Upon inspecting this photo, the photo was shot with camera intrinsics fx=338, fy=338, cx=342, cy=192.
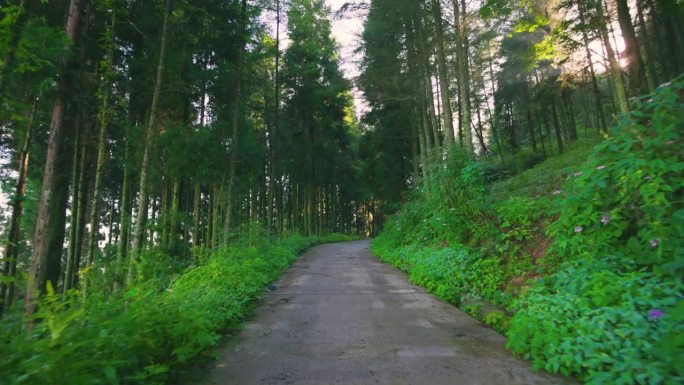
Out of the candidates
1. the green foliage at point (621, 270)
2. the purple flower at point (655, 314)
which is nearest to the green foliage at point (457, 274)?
the green foliage at point (621, 270)

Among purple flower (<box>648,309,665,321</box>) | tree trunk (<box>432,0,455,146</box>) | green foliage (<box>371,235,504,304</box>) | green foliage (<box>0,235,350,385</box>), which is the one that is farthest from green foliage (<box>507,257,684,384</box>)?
tree trunk (<box>432,0,455,146</box>)

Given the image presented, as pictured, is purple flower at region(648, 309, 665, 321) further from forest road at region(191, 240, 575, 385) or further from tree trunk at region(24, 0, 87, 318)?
tree trunk at region(24, 0, 87, 318)

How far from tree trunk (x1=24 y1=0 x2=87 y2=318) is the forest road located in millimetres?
3396

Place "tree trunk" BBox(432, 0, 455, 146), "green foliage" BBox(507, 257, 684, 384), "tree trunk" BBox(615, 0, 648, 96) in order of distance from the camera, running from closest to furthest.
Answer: "green foliage" BBox(507, 257, 684, 384) < "tree trunk" BBox(615, 0, 648, 96) < "tree trunk" BBox(432, 0, 455, 146)

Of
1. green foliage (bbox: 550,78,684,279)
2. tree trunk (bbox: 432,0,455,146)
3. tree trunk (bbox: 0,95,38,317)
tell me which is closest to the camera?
green foliage (bbox: 550,78,684,279)

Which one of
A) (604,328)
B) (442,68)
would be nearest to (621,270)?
(604,328)

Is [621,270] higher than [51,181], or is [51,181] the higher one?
[51,181]

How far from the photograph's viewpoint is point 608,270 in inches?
131

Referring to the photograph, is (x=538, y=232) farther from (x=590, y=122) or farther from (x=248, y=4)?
(x=590, y=122)

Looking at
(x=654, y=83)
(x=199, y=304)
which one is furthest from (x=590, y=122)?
(x=199, y=304)

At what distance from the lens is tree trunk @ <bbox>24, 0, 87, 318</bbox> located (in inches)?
201

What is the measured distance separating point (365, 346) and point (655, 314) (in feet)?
7.97

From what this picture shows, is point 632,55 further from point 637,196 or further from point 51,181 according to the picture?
A: point 51,181

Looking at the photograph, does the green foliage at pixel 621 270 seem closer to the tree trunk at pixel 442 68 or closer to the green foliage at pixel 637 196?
the green foliage at pixel 637 196
